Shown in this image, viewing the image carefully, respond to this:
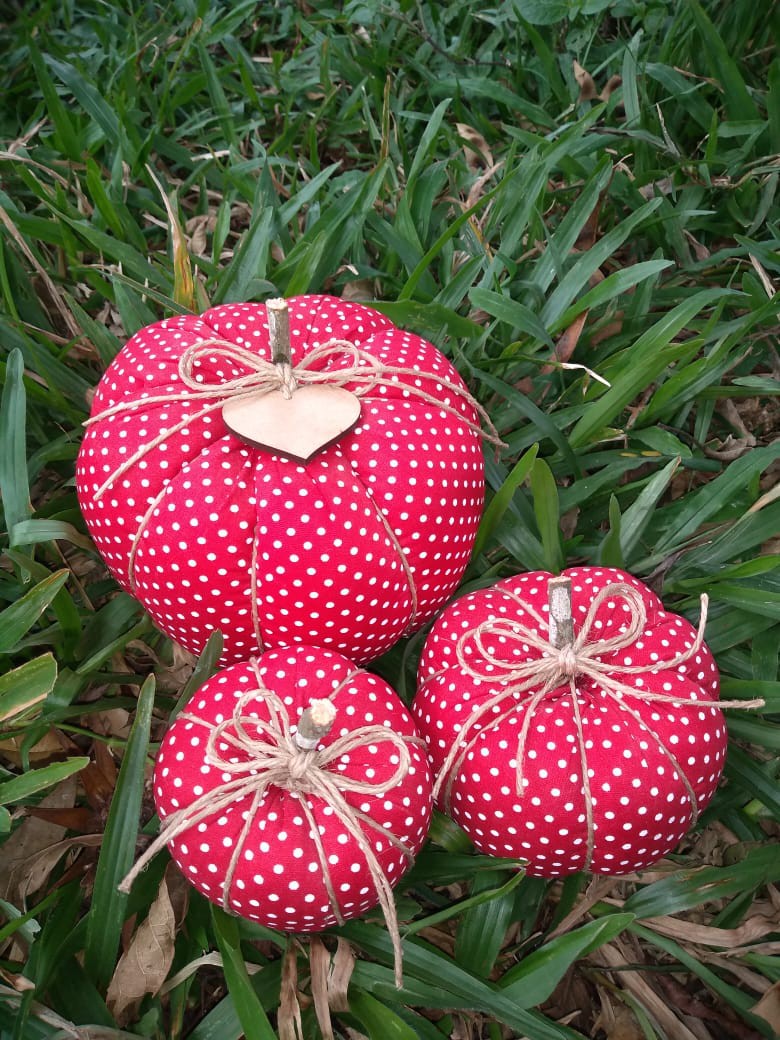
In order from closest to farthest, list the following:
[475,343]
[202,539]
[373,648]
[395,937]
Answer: [395,937]
[202,539]
[373,648]
[475,343]

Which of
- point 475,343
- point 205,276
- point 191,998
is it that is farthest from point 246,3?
point 191,998

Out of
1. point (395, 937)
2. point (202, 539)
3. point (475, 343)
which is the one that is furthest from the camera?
point (475, 343)

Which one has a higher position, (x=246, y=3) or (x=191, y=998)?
(x=246, y=3)

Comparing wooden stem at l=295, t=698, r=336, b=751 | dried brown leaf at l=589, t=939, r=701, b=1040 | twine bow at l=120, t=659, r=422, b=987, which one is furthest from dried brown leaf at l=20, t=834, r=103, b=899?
dried brown leaf at l=589, t=939, r=701, b=1040

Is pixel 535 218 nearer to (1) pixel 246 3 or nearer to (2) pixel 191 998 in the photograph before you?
(1) pixel 246 3

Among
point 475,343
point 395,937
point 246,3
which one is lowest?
point 395,937

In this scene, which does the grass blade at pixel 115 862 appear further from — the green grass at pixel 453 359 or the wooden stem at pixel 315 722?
the wooden stem at pixel 315 722

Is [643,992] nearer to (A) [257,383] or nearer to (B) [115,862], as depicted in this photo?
(B) [115,862]

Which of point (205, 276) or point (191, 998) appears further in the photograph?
point (205, 276)

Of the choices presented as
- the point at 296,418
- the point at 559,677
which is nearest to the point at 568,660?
the point at 559,677
